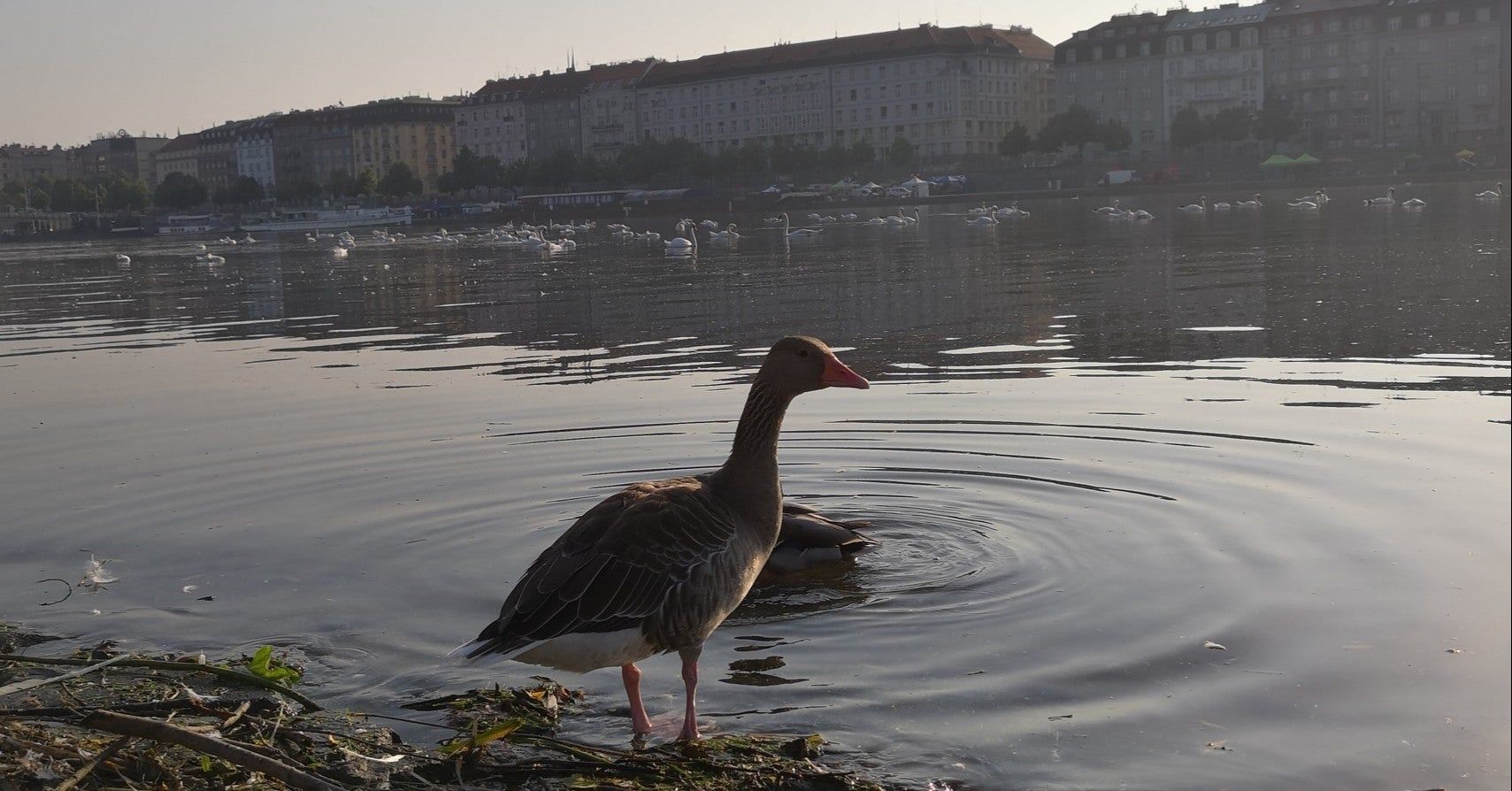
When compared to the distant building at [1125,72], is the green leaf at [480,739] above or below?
below

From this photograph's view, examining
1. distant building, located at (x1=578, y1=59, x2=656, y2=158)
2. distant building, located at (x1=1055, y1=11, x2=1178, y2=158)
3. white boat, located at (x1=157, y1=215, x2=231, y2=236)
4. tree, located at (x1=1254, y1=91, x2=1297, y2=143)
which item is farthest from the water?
distant building, located at (x1=578, y1=59, x2=656, y2=158)

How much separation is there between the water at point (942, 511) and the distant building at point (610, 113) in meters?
174

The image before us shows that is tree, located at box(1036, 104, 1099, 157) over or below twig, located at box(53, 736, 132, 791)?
over

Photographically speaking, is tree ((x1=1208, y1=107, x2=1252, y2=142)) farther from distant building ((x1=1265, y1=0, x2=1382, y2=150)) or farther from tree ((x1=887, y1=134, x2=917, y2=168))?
tree ((x1=887, y1=134, x2=917, y2=168))

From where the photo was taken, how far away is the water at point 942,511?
20.4ft

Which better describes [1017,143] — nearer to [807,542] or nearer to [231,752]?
[807,542]

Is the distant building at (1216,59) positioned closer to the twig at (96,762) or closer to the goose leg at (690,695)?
the goose leg at (690,695)

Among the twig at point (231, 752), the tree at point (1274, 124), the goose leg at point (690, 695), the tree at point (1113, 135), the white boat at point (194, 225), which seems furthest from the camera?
the white boat at point (194, 225)

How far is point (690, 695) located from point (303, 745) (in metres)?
1.54

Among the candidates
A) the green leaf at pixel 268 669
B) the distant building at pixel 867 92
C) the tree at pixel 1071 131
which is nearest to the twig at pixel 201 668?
the green leaf at pixel 268 669

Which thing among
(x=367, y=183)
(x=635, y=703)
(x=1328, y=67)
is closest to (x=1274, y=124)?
(x=1328, y=67)

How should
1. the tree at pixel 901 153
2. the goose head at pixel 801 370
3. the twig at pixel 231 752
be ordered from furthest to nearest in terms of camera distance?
the tree at pixel 901 153 < the goose head at pixel 801 370 < the twig at pixel 231 752

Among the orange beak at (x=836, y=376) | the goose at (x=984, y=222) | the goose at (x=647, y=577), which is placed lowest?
the goose at (x=647, y=577)

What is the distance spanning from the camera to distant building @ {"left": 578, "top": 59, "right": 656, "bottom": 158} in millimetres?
194750
